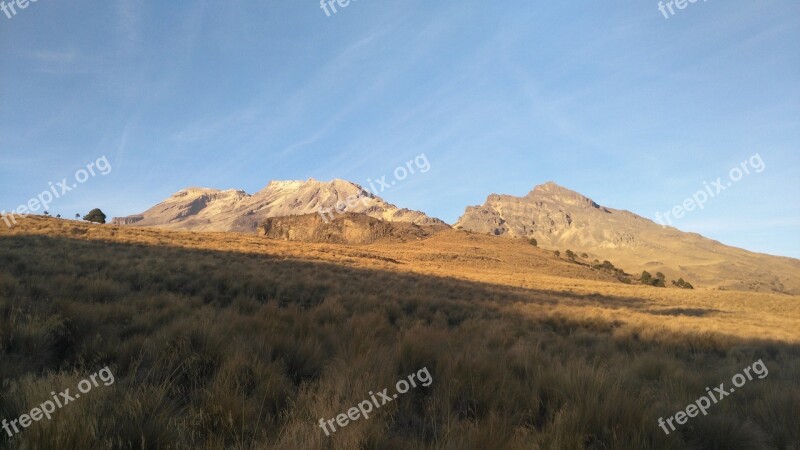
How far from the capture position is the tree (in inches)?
3000

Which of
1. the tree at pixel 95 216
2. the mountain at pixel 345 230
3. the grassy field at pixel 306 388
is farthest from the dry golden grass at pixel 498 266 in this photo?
the tree at pixel 95 216

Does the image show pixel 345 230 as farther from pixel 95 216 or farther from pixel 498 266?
pixel 95 216

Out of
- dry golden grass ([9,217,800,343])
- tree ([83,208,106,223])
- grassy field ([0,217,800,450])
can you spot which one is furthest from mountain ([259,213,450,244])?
grassy field ([0,217,800,450])

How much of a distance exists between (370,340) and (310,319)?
154 centimetres

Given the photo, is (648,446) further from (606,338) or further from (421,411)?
(606,338)

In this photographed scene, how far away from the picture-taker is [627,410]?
3404 millimetres

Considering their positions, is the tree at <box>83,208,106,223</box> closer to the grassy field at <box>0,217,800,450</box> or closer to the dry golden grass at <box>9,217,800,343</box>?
the dry golden grass at <box>9,217,800,343</box>

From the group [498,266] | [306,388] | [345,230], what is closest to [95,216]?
[345,230]

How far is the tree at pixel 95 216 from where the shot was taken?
76.2 metres

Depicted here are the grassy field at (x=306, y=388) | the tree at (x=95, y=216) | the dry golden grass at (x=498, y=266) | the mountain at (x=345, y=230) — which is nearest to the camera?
the grassy field at (x=306, y=388)

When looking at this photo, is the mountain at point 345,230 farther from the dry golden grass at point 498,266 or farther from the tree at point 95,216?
the tree at point 95,216

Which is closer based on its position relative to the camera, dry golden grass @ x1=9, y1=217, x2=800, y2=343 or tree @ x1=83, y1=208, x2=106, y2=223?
dry golden grass @ x1=9, y1=217, x2=800, y2=343

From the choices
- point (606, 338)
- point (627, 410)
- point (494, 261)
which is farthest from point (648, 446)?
point (494, 261)

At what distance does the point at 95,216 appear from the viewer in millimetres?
77125
